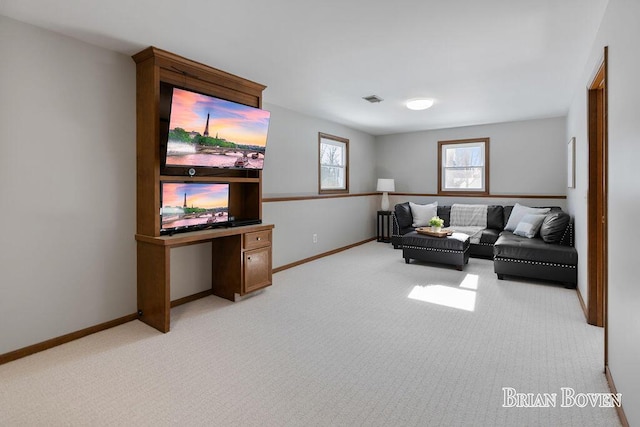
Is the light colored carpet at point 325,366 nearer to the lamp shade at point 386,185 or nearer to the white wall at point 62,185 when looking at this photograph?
the white wall at point 62,185

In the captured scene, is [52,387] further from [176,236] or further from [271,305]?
[271,305]

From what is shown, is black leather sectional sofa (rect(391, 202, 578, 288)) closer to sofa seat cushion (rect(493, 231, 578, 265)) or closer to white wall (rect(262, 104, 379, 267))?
sofa seat cushion (rect(493, 231, 578, 265))

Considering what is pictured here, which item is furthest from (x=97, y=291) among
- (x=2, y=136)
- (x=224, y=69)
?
(x=224, y=69)

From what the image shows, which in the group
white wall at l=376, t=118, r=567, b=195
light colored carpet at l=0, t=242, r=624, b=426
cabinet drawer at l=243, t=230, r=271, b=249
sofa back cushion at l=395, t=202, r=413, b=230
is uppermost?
white wall at l=376, t=118, r=567, b=195

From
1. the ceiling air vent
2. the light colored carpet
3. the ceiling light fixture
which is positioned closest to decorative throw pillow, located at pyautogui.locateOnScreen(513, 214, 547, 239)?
the light colored carpet

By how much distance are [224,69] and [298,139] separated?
205 centimetres

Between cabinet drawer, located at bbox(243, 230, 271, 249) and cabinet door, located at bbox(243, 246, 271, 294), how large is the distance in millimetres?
55

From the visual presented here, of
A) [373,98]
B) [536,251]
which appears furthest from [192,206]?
[536,251]

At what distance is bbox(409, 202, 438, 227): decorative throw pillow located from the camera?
22.3ft

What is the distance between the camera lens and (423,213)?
6.85 m

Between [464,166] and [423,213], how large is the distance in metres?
1.29

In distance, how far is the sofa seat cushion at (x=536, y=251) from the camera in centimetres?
411

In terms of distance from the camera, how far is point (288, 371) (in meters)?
2.36

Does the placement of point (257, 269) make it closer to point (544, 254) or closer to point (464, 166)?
point (544, 254)
